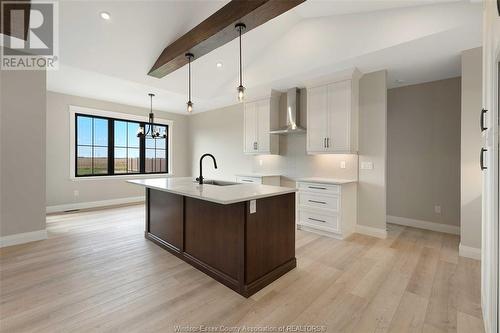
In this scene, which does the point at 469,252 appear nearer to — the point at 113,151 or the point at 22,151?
the point at 22,151

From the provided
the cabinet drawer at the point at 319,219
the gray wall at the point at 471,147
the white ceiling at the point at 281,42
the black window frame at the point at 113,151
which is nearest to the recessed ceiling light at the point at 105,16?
the white ceiling at the point at 281,42

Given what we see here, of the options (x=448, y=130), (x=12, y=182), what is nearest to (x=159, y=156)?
(x=12, y=182)

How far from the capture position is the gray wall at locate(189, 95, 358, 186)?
435 cm

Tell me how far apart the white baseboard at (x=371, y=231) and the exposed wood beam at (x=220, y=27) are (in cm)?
339

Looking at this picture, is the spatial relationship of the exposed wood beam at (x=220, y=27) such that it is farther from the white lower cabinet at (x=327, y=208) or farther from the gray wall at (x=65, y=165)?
the gray wall at (x=65, y=165)

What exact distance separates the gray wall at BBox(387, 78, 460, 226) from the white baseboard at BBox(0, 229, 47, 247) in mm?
5995

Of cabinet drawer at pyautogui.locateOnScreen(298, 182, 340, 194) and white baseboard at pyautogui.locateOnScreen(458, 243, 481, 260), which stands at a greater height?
cabinet drawer at pyautogui.locateOnScreen(298, 182, 340, 194)

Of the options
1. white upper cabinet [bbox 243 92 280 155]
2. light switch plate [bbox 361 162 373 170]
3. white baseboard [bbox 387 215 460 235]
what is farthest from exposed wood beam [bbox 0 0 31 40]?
white baseboard [bbox 387 215 460 235]

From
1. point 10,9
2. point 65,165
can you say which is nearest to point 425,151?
point 10,9

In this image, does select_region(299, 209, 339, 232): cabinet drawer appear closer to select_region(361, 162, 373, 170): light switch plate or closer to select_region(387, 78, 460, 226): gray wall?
select_region(361, 162, 373, 170): light switch plate

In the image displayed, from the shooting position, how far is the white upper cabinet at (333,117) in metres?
3.76

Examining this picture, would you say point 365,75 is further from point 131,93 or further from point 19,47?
point 19,47

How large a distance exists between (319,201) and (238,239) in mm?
2078

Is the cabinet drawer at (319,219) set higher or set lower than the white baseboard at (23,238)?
higher
